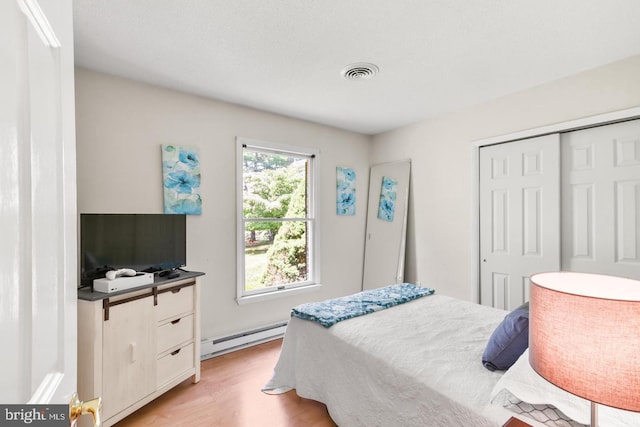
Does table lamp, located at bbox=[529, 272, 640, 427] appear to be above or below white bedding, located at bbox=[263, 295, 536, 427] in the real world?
above

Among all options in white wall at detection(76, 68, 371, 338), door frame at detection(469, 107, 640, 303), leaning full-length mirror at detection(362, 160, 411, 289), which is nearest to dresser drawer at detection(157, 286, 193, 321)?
white wall at detection(76, 68, 371, 338)

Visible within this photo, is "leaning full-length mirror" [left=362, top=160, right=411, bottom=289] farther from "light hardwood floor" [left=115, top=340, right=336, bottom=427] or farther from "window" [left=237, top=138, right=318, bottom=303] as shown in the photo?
"light hardwood floor" [left=115, top=340, right=336, bottom=427]

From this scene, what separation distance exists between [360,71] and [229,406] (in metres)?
2.66

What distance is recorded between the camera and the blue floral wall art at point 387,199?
13.2 ft

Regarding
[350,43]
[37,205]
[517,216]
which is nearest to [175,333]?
[37,205]

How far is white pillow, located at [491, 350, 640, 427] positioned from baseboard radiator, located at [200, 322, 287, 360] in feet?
8.12

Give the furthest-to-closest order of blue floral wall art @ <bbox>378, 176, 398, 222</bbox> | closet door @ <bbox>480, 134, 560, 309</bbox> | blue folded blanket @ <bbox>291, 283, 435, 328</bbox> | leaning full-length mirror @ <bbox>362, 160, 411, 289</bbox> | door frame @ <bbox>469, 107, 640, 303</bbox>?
1. blue floral wall art @ <bbox>378, 176, 398, 222</bbox>
2. leaning full-length mirror @ <bbox>362, 160, 411, 289</bbox>
3. closet door @ <bbox>480, 134, 560, 309</bbox>
4. door frame @ <bbox>469, 107, 640, 303</bbox>
5. blue folded blanket @ <bbox>291, 283, 435, 328</bbox>

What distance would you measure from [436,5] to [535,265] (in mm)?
2356

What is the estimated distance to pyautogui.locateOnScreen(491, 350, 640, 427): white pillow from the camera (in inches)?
40.4

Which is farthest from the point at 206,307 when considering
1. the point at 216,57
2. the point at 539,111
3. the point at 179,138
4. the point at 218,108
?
the point at 539,111

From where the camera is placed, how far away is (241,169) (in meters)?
3.24

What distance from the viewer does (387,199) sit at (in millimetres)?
4090

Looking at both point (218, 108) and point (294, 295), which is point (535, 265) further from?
point (218, 108)

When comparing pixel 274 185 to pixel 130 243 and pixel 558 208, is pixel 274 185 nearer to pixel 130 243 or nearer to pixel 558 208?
pixel 130 243
